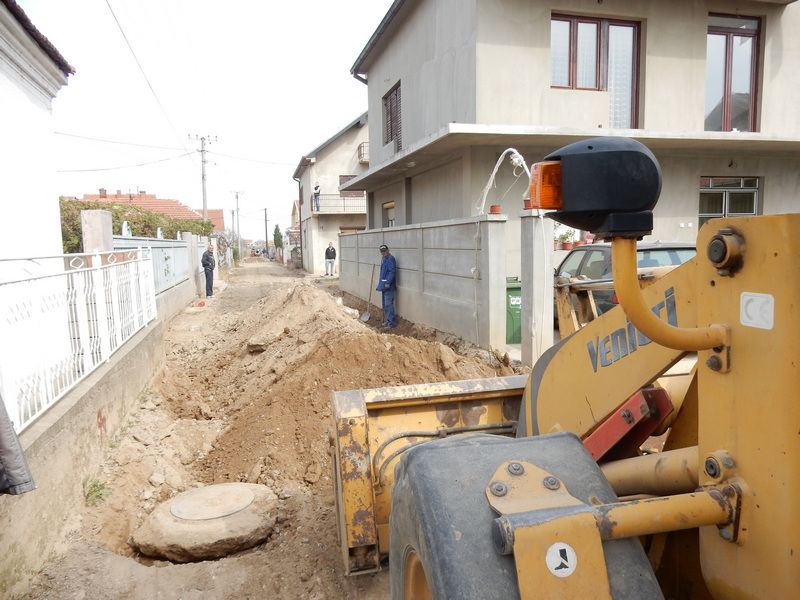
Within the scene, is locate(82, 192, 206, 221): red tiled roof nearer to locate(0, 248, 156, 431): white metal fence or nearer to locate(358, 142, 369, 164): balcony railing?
locate(358, 142, 369, 164): balcony railing

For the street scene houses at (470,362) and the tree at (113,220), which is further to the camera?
the tree at (113,220)

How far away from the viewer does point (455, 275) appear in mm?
9344

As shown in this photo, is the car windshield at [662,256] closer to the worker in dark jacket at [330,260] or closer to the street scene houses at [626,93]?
the street scene houses at [626,93]

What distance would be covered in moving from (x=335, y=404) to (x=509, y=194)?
372 inches

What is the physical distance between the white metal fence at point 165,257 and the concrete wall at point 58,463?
5.06 meters

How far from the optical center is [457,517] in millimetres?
1474

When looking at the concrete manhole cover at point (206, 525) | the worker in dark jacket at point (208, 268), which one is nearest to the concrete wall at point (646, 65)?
the concrete manhole cover at point (206, 525)

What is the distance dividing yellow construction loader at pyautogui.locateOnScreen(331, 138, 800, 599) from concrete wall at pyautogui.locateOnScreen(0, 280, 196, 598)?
2.59 m

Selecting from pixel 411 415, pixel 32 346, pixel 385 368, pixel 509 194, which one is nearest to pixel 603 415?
pixel 411 415

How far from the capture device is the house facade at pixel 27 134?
19.9 ft

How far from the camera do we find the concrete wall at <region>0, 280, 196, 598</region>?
3.22 m

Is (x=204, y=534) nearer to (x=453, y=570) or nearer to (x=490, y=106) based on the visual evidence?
(x=453, y=570)

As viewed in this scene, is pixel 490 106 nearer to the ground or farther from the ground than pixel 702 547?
farther from the ground

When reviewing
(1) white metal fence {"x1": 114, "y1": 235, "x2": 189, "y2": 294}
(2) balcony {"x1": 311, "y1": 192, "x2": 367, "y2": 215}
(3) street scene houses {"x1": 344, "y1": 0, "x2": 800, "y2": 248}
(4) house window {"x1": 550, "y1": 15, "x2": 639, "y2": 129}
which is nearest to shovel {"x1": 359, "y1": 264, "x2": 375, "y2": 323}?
(3) street scene houses {"x1": 344, "y1": 0, "x2": 800, "y2": 248}
